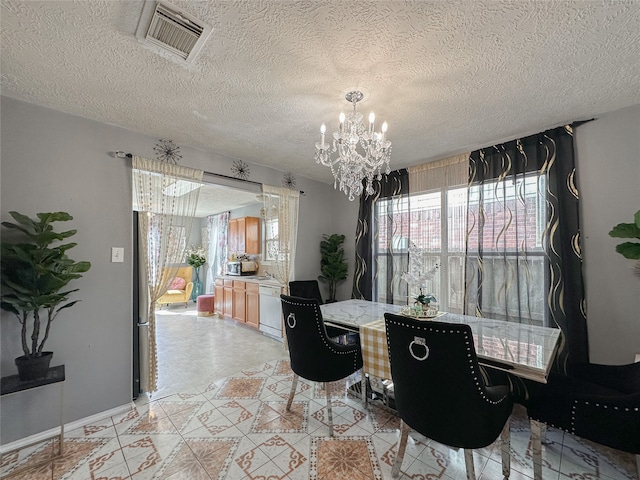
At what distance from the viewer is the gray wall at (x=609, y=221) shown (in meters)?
2.06

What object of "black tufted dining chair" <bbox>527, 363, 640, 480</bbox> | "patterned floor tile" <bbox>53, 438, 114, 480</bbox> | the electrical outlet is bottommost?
"patterned floor tile" <bbox>53, 438, 114, 480</bbox>

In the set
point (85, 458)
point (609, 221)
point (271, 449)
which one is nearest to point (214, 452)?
point (271, 449)

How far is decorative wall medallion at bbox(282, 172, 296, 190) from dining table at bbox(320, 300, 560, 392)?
190cm

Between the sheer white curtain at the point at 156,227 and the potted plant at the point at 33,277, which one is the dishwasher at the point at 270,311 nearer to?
the sheer white curtain at the point at 156,227

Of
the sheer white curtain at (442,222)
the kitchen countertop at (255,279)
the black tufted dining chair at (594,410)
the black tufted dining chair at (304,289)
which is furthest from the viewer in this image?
the kitchen countertop at (255,279)

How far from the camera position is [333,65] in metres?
1.60

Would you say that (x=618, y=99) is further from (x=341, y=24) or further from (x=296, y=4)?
(x=296, y=4)

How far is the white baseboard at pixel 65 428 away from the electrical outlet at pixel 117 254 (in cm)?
128

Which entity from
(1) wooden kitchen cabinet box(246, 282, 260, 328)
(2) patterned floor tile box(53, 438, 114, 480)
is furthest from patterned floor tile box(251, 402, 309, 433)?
(1) wooden kitchen cabinet box(246, 282, 260, 328)

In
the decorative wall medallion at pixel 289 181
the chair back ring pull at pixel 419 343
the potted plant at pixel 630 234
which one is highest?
the decorative wall medallion at pixel 289 181

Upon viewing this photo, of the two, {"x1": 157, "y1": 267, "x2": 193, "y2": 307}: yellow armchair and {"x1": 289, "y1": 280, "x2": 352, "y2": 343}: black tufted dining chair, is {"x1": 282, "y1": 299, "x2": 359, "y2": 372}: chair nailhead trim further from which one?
{"x1": 157, "y1": 267, "x2": 193, "y2": 307}: yellow armchair

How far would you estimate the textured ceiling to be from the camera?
125 centimetres

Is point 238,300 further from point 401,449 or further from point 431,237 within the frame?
point 401,449

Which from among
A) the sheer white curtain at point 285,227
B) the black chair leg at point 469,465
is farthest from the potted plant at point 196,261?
the black chair leg at point 469,465
